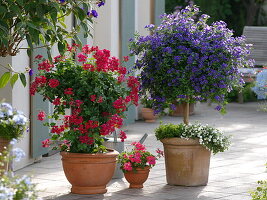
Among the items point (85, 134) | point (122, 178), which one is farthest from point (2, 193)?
point (122, 178)

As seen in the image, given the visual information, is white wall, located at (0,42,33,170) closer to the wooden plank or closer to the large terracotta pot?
the large terracotta pot

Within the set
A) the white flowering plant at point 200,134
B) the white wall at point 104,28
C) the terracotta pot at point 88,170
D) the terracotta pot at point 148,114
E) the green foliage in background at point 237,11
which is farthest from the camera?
the green foliage in background at point 237,11

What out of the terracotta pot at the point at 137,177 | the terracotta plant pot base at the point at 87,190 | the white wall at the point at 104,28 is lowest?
the terracotta plant pot base at the point at 87,190

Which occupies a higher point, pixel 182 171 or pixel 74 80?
pixel 74 80

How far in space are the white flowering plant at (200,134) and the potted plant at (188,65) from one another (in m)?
0.06

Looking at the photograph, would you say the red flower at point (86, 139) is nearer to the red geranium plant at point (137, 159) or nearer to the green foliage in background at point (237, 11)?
the red geranium plant at point (137, 159)

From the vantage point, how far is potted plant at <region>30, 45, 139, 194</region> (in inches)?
247

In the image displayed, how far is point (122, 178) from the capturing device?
7.32 m

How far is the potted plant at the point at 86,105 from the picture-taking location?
6.29 meters

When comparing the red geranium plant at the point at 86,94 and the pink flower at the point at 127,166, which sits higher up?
the red geranium plant at the point at 86,94

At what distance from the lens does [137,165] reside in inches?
265

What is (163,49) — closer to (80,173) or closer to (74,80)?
(74,80)

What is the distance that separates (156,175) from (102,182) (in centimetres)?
119

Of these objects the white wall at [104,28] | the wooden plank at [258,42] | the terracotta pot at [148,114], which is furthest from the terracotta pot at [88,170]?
the wooden plank at [258,42]
